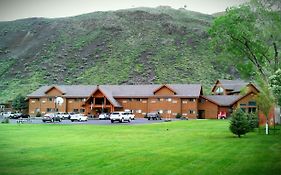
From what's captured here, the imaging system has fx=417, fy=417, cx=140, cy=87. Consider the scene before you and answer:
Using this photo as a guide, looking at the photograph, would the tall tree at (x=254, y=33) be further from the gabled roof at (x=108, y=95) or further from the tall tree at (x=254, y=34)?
the gabled roof at (x=108, y=95)

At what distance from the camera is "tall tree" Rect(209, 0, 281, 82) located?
45688 millimetres

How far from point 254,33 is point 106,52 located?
96.3 meters

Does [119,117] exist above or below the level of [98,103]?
Result: below

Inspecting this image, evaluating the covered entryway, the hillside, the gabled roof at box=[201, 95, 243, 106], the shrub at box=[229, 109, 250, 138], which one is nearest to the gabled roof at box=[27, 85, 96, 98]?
the covered entryway

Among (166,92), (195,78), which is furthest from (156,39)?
(166,92)

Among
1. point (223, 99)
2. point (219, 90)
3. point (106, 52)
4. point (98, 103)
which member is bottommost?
point (98, 103)

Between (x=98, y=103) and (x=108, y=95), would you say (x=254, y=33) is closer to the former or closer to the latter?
(x=108, y=95)

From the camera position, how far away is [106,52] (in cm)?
14050

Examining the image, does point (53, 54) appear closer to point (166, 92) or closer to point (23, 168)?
point (166, 92)

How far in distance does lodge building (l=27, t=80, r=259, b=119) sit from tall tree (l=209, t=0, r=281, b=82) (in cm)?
3275

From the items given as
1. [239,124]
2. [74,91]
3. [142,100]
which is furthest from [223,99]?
[239,124]

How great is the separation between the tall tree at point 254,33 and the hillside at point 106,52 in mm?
67992

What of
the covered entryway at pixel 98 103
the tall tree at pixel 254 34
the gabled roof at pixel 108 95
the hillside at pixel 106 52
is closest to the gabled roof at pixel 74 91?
the covered entryway at pixel 98 103

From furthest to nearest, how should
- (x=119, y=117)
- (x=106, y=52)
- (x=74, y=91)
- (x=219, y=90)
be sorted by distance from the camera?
(x=106, y=52), (x=219, y=90), (x=74, y=91), (x=119, y=117)
